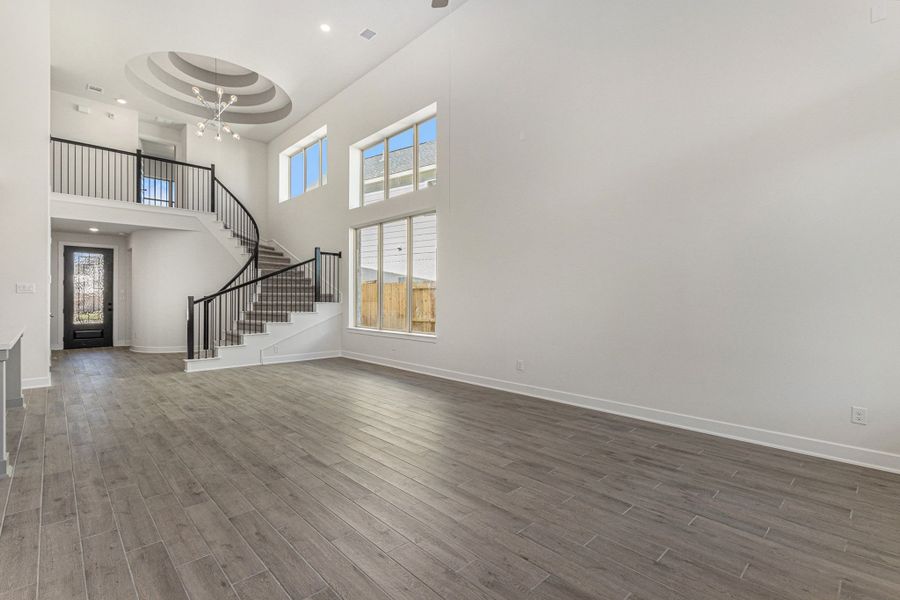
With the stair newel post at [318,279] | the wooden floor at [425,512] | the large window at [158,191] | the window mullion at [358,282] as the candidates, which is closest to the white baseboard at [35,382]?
the wooden floor at [425,512]

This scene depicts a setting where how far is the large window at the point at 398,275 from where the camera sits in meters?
6.41

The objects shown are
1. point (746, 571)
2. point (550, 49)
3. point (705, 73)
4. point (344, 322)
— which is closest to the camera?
point (746, 571)

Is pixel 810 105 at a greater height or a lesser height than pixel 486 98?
lesser

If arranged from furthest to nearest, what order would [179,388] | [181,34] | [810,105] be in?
[181,34]
[179,388]
[810,105]

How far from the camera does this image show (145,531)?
201 cm

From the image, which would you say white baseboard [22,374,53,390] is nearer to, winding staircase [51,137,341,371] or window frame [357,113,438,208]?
winding staircase [51,137,341,371]

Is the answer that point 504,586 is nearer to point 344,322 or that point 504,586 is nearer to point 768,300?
point 768,300

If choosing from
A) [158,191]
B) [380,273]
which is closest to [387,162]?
[380,273]

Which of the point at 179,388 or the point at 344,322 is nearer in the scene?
the point at 179,388

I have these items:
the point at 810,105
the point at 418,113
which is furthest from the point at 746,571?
the point at 418,113

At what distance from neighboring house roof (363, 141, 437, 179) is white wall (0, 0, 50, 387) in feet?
14.6

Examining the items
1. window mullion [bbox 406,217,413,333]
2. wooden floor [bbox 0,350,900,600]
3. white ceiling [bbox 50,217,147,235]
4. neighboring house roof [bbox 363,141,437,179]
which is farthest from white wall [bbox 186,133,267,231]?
wooden floor [bbox 0,350,900,600]

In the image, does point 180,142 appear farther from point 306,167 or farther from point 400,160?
point 400,160

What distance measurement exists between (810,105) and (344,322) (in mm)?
7106
